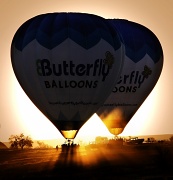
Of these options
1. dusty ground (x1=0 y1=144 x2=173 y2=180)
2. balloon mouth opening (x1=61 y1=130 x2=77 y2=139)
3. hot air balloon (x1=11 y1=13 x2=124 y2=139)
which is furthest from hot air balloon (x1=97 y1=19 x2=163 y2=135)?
balloon mouth opening (x1=61 y1=130 x2=77 y2=139)

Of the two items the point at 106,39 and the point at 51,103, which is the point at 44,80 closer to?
the point at 51,103

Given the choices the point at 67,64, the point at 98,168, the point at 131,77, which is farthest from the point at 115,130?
the point at 67,64

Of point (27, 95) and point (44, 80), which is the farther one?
point (27, 95)

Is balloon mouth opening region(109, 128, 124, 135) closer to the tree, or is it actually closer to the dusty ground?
the dusty ground

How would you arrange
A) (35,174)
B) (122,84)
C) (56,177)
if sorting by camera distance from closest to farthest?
(56,177)
(35,174)
(122,84)

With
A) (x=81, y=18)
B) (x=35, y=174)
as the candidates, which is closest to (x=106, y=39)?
(x=81, y=18)

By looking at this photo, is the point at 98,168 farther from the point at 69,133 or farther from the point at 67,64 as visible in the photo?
the point at 67,64

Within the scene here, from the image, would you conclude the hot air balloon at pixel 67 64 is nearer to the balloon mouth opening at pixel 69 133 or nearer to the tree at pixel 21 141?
the balloon mouth opening at pixel 69 133
